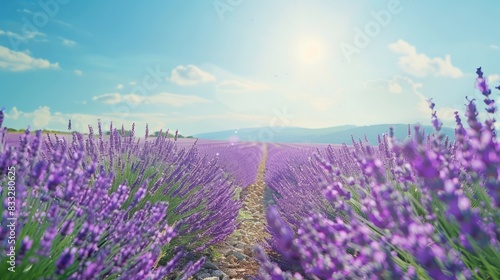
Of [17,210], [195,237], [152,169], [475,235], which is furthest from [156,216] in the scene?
[152,169]

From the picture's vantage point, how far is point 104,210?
1.51 meters

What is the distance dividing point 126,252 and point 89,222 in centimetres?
15

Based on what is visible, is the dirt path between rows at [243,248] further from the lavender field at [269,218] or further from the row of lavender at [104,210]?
the row of lavender at [104,210]

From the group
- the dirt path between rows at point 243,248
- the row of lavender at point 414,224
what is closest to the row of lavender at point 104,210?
the dirt path between rows at point 243,248

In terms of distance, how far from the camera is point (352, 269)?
3.69 ft

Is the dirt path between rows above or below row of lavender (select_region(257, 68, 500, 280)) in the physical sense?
below

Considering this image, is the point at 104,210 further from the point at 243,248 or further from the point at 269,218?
the point at 243,248

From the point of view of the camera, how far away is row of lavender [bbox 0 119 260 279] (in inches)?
50.3

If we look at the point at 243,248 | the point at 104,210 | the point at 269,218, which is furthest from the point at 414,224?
the point at 243,248

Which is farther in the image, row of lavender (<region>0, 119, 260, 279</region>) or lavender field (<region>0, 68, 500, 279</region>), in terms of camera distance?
row of lavender (<region>0, 119, 260, 279</region>)

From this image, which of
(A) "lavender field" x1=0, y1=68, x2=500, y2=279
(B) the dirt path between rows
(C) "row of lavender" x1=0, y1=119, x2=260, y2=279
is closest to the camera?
(A) "lavender field" x1=0, y1=68, x2=500, y2=279

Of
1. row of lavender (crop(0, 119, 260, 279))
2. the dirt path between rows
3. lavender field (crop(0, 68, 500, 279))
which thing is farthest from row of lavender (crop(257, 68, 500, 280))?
the dirt path between rows

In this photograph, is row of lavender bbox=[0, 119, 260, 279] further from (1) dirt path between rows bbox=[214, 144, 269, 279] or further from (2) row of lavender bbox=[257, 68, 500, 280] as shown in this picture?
(2) row of lavender bbox=[257, 68, 500, 280]

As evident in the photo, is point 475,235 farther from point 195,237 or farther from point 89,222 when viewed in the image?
point 195,237
